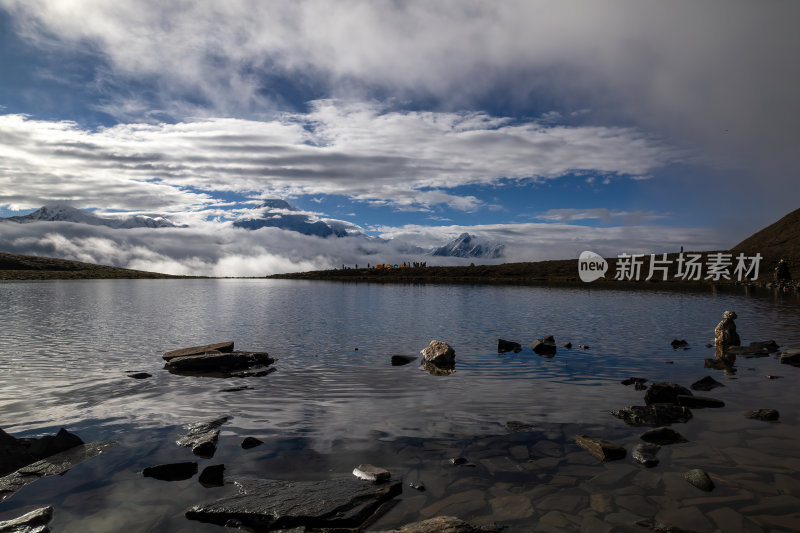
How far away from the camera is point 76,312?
6200 centimetres

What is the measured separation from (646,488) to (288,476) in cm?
985

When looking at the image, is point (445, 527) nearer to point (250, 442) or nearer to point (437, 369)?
point (250, 442)

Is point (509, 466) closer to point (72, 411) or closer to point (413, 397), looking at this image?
point (413, 397)

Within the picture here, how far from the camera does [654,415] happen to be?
17.8 m

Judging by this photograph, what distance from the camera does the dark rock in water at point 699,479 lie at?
39.7ft

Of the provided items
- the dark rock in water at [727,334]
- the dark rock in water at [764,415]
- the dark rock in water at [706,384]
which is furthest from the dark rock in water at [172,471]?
the dark rock in water at [727,334]

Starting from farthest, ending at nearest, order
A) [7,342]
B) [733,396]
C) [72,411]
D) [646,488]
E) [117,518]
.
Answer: [7,342] → [733,396] → [72,411] → [646,488] → [117,518]

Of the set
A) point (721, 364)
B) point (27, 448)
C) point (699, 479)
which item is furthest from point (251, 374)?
point (721, 364)

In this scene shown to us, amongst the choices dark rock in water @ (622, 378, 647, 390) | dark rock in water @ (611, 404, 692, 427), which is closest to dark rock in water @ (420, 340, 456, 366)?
dark rock in water @ (622, 378, 647, 390)

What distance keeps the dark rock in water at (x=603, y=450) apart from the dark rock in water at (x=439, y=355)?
14.2m

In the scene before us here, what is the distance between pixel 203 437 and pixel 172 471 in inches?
98.0

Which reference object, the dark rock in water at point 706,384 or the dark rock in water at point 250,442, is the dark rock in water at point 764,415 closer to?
the dark rock in water at point 706,384

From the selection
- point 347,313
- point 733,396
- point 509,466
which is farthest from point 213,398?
point 347,313

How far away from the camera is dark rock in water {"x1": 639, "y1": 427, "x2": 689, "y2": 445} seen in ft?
50.8
